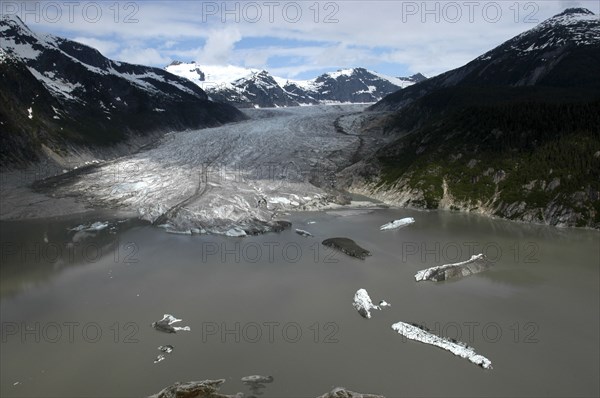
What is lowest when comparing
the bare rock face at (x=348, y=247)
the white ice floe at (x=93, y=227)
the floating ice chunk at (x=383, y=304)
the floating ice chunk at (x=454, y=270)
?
the floating ice chunk at (x=383, y=304)

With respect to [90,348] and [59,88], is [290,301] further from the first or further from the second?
[59,88]

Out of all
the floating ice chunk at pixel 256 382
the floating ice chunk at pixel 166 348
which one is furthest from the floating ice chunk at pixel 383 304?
the floating ice chunk at pixel 166 348

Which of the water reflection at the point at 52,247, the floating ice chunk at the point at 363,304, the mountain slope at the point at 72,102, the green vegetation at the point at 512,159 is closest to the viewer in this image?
the floating ice chunk at the point at 363,304

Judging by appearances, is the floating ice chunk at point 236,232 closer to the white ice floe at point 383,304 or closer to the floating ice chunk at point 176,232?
the floating ice chunk at point 176,232

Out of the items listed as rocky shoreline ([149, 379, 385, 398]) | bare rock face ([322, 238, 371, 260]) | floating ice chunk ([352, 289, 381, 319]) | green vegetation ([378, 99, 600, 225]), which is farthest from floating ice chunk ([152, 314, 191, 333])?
green vegetation ([378, 99, 600, 225])

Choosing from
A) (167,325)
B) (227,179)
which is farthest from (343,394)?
(227,179)

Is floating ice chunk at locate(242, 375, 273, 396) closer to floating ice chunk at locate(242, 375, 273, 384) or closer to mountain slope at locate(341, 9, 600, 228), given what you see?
floating ice chunk at locate(242, 375, 273, 384)

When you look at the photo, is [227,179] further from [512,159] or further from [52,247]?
[512,159]
